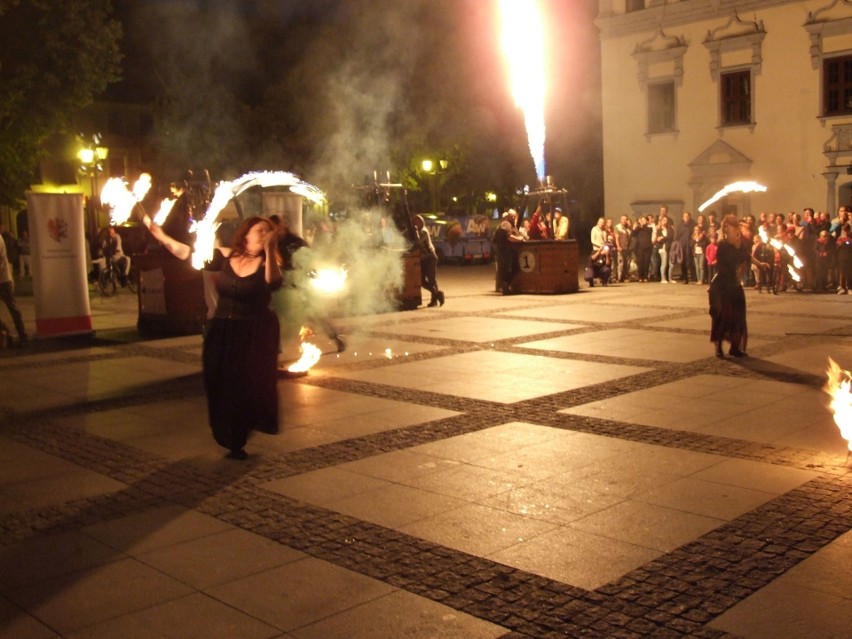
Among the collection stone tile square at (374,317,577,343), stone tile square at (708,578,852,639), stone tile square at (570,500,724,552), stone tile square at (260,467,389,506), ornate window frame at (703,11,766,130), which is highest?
ornate window frame at (703,11,766,130)

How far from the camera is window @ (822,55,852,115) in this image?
1097 inches

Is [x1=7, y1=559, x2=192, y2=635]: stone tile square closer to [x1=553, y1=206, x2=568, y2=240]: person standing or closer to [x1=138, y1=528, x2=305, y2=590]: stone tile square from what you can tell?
[x1=138, y1=528, x2=305, y2=590]: stone tile square

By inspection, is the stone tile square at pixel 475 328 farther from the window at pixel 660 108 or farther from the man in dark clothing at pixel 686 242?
the window at pixel 660 108

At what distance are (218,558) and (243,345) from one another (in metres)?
2.24

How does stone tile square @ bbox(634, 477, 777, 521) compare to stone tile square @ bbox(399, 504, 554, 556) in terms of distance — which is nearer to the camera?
stone tile square @ bbox(399, 504, 554, 556)

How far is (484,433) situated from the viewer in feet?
24.6

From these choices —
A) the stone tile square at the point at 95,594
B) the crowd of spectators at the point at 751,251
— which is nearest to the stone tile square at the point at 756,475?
the stone tile square at the point at 95,594

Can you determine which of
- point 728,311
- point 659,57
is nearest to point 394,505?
point 728,311

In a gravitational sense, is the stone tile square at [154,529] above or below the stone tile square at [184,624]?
above

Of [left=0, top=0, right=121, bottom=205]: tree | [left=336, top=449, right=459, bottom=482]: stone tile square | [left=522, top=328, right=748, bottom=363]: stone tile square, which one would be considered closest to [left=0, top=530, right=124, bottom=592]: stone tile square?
[left=336, top=449, right=459, bottom=482]: stone tile square

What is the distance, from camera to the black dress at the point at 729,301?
10.8m

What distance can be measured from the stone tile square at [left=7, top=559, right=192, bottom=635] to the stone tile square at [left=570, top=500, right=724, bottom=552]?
2205mm

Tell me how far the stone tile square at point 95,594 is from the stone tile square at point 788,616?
95.8 inches

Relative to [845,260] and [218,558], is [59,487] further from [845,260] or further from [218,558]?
[845,260]
